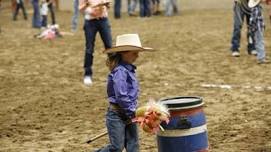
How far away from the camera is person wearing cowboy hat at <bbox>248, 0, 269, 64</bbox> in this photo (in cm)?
1161

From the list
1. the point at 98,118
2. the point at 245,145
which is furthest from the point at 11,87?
the point at 245,145

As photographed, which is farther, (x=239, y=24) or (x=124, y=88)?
(x=239, y=24)

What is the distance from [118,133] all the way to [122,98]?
12.0 inches

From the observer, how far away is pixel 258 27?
1165cm

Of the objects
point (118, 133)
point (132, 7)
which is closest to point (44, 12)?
point (132, 7)

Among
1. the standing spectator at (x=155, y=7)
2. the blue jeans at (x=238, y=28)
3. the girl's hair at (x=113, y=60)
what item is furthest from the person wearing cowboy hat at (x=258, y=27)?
the standing spectator at (x=155, y=7)

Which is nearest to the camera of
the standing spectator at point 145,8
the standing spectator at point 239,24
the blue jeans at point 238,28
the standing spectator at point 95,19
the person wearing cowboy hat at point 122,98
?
the person wearing cowboy hat at point 122,98

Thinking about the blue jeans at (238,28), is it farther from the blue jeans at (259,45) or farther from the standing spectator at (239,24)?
the blue jeans at (259,45)

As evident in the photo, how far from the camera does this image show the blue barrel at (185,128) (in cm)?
529

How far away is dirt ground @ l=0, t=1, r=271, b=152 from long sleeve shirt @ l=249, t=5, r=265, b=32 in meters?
0.65

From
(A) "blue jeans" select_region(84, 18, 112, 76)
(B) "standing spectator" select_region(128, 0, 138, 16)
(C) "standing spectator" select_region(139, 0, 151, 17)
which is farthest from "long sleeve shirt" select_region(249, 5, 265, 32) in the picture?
(B) "standing spectator" select_region(128, 0, 138, 16)

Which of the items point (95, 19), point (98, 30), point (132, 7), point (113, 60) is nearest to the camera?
point (113, 60)

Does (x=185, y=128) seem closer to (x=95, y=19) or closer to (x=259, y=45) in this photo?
(x=95, y=19)

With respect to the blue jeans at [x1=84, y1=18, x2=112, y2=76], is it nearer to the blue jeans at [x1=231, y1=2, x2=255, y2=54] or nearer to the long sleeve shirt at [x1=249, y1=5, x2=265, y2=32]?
the long sleeve shirt at [x1=249, y1=5, x2=265, y2=32]
